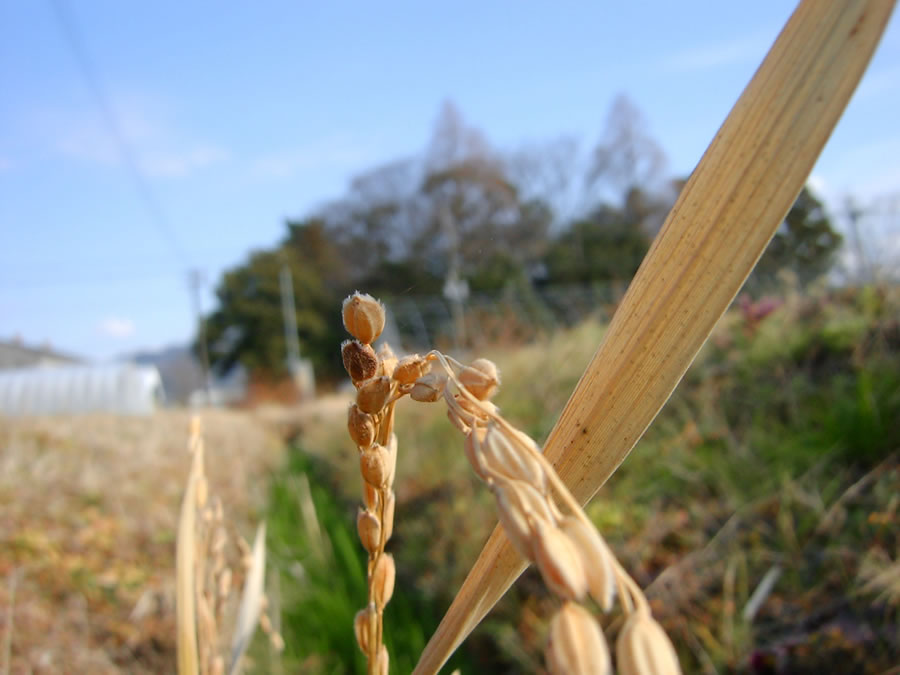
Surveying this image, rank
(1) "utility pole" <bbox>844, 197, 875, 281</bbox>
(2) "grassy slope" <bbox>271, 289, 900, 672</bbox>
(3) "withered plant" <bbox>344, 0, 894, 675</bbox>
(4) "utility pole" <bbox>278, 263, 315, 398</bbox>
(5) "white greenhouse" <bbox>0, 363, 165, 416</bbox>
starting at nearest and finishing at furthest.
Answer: (3) "withered plant" <bbox>344, 0, 894, 675</bbox> < (2) "grassy slope" <bbox>271, 289, 900, 672</bbox> < (1) "utility pole" <bbox>844, 197, 875, 281</bbox> < (5) "white greenhouse" <bbox>0, 363, 165, 416</bbox> < (4) "utility pole" <bbox>278, 263, 315, 398</bbox>

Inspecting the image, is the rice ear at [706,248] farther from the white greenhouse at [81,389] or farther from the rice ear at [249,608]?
the white greenhouse at [81,389]

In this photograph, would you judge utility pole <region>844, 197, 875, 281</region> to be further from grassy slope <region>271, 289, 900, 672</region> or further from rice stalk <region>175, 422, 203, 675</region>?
rice stalk <region>175, 422, 203, 675</region>

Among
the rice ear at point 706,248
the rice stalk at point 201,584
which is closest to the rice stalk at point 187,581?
the rice stalk at point 201,584

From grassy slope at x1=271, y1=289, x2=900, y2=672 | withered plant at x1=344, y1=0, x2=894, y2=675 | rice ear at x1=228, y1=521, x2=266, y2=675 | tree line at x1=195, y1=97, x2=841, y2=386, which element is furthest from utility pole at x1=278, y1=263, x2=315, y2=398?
withered plant at x1=344, y1=0, x2=894, y2=675

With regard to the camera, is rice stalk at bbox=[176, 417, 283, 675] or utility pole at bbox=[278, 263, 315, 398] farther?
utility pole at bbox=[278, 263, 315, 398]

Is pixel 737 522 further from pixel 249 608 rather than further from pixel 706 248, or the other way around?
pixel 706 248

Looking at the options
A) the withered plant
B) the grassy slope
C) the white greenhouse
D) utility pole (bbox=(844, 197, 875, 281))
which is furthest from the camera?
the white greenhouse

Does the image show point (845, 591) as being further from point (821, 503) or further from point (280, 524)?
point (280, 524)
